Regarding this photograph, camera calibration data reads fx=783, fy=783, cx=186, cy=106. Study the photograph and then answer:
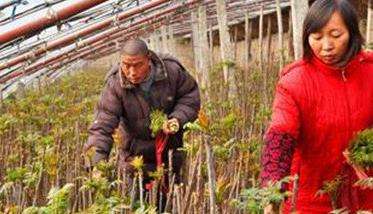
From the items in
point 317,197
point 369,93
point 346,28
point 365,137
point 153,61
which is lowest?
point 317,197

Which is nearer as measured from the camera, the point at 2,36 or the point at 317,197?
the point at 317,197

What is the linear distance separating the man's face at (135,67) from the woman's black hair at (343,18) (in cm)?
183

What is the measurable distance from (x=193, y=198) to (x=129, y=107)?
5.45 feet

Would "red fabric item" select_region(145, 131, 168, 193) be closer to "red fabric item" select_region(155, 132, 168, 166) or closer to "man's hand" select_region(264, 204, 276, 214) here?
"red fabric item" select_region(155, 132, 168, 166)

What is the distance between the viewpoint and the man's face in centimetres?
411

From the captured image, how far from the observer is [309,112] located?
2.37 meters

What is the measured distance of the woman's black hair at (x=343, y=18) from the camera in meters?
2.33

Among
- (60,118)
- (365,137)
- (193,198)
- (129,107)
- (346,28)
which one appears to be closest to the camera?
(365,137)

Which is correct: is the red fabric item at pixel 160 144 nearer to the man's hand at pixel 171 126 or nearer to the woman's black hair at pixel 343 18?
the man's hand at pixel 171 126

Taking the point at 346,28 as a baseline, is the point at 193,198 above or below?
below

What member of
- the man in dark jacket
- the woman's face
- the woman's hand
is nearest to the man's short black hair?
the man in dark jacket

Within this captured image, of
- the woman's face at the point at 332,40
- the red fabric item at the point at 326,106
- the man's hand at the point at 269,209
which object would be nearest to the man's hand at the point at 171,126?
the red fabric item at the point at 326,106

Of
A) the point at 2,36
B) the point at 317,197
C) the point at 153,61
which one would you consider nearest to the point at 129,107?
the point at 153,61

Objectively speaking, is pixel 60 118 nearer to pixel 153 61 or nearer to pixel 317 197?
pixel 153 61
